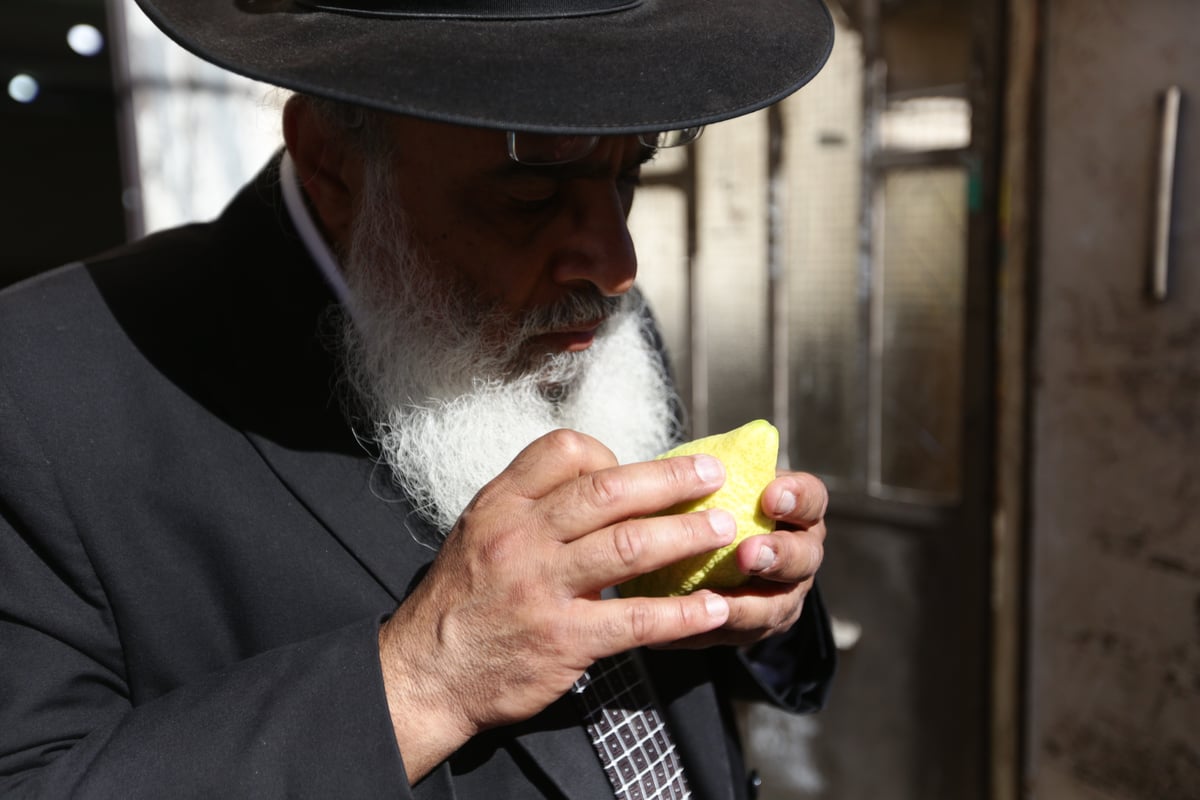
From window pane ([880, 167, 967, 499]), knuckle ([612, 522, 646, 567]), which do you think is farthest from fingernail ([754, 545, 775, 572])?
window pane ([880, 167, 967, 499])

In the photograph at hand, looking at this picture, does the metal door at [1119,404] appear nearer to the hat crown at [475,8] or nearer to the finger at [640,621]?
the hat crown at [475,8]

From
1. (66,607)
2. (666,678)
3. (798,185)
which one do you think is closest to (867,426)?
(798,185)

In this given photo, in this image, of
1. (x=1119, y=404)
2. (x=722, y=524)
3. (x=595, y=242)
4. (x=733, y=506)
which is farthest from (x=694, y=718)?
(x=1119, y=404)

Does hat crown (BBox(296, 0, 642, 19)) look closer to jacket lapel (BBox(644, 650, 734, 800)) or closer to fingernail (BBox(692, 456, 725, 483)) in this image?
fingernail (BBox(692, 456, 725, 483))

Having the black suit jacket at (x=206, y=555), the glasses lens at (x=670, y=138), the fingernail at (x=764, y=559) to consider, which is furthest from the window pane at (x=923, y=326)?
the fingernail at (x=764, y=559)

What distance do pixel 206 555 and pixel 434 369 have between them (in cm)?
44

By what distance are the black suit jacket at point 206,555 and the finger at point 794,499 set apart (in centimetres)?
45

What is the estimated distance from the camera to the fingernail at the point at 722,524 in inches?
40.9

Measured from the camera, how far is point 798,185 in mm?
3529

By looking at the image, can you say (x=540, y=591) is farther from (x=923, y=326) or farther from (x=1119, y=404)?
(x=923, y=326)

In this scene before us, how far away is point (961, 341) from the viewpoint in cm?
321

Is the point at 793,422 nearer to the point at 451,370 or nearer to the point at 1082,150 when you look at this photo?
the point at 1082,150

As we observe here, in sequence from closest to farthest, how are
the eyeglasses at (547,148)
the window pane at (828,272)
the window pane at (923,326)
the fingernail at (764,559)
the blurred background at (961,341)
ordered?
the fingernail at (764,559)
the eyeglasses at (547,148)
the blurred background at (961,341)
the window pane at (923,326)
the window pane at (828,272)

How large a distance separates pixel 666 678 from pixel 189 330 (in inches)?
39.1
